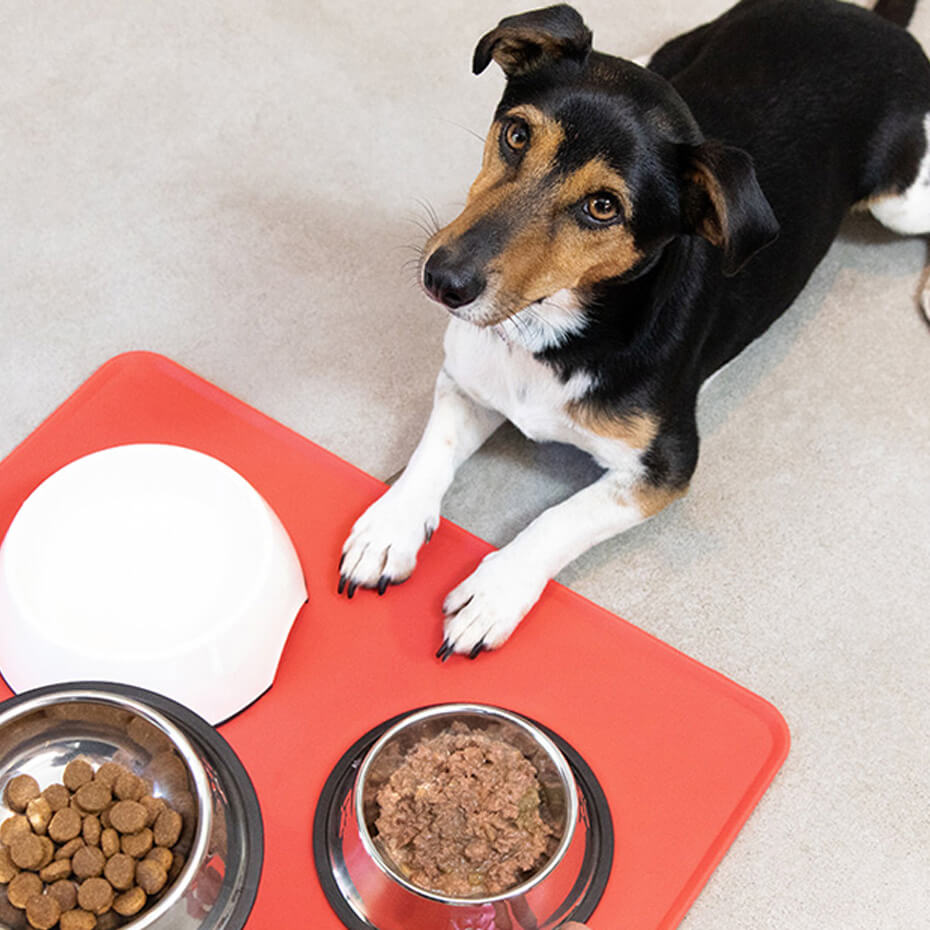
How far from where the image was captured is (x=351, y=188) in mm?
3107

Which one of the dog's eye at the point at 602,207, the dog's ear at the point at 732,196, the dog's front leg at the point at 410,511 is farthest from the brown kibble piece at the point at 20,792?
the dog's ear at the point at 732,196

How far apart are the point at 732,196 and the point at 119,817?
1292 mm

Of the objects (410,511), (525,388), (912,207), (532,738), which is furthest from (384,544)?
(912,207)

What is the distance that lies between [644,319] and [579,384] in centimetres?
19

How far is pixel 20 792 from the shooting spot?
1649 millimetres

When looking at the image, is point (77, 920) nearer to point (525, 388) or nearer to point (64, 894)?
point (64, 894)

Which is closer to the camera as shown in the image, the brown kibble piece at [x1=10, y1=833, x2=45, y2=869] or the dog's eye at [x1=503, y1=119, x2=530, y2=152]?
the brown kibble piece at [x1=10, y1=833, x2=45, y2=869]

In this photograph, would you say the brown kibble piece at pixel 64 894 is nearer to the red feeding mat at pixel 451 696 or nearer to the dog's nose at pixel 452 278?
the red feeding mat at pixel 451 696

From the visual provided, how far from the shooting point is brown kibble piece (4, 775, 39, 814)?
1.65 metres

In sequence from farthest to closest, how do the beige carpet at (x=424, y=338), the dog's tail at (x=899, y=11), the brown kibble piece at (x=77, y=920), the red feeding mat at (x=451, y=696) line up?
the dog's tail at (x=899, y=11) < the beige carpet at (x=424, y=338) < the red feeding mat at (x=451, y=696) < the brown kibble piece at (x=77, y=920)

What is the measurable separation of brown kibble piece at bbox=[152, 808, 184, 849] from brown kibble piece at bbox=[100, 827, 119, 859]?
0.17 feet

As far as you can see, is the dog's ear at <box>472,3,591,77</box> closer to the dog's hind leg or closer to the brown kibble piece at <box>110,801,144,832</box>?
the dog's hind leg

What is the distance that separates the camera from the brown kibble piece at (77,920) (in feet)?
4.99

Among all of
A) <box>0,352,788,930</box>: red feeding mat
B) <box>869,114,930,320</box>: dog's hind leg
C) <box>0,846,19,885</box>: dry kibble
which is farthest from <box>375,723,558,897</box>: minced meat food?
<box>869,114,930,320</box>: dog's hind leg
